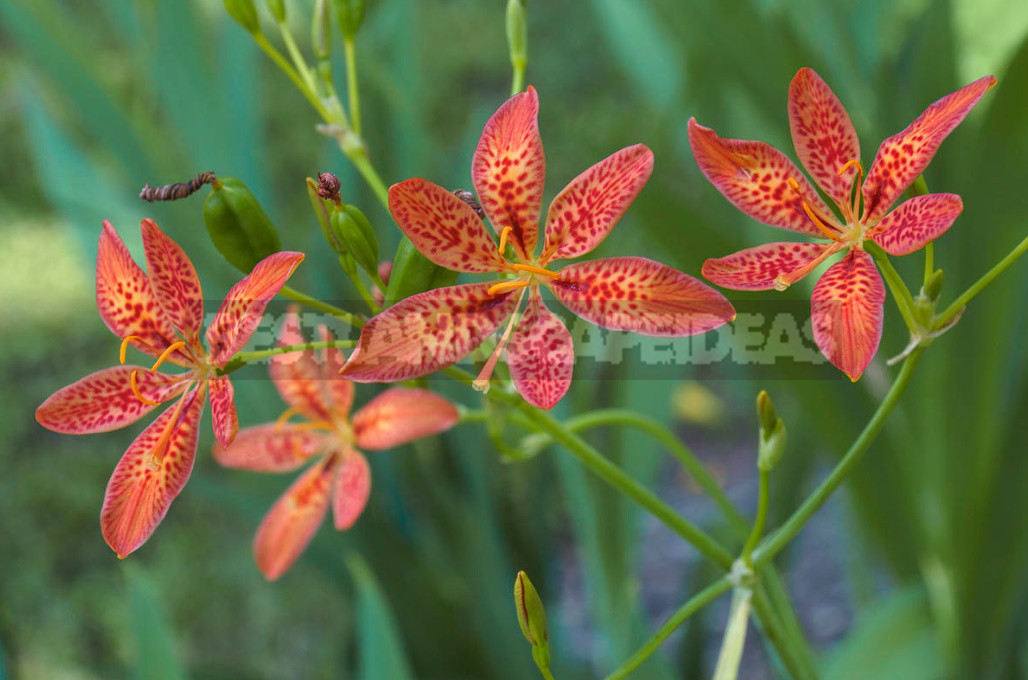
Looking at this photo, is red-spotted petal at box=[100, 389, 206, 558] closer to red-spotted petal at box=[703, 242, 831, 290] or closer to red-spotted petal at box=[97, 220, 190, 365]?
red-spotted petal at box=[97, 220, 190, 365]

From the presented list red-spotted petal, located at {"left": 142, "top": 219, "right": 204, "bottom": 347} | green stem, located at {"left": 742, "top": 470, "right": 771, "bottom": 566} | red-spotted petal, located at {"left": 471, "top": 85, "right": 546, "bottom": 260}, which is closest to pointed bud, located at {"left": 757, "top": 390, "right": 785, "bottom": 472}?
green stem, located at {"left": 742, "top": 470, "right": 771, "bottom": 566}

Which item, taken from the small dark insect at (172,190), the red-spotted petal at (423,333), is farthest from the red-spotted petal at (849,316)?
the small dark insect at (172,190)

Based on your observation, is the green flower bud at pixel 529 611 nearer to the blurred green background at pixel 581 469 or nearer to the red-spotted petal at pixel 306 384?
the red-spotted petal at pixel 306 384

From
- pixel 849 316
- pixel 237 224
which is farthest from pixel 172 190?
pixel 849 316

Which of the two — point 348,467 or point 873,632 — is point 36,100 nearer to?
point 348,467

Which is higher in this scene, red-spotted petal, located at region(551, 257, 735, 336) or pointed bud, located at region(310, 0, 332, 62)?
pointed bud, located at region(310, 0, 332, 62)
